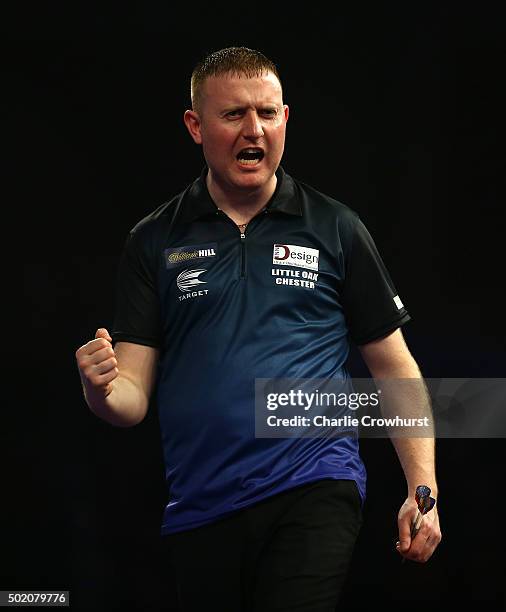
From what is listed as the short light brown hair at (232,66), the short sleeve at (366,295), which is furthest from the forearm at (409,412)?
the short light brown hair at (232,66)

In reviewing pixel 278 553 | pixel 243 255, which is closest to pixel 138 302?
pixel 243 255

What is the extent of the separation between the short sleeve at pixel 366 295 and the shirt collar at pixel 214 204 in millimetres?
169

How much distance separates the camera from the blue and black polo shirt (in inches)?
108

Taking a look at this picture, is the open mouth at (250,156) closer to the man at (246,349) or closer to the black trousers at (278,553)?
the man at (246,349)

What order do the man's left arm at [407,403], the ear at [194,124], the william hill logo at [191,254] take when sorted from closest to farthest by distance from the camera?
the man's left arm at [407,403] → the william hill logo at [191,254] → the ear at [194,124]

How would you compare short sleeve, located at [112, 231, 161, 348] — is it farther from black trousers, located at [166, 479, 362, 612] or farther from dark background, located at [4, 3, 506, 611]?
dark background, located at [4, 3, 506, 611]

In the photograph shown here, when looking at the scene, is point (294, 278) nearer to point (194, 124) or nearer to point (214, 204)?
point (214, 204)

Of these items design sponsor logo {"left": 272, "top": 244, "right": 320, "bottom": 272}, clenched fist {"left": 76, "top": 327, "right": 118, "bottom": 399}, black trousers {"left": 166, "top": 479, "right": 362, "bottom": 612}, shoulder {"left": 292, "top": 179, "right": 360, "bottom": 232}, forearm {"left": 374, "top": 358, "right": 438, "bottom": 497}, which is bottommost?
black trousers {"left": 166, "top": 479, "right": 362, "bottom": 612}

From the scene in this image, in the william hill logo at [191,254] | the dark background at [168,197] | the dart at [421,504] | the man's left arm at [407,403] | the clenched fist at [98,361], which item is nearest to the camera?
the clenched fist at [98,361]

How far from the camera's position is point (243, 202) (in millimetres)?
3021

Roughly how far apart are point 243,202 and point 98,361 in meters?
0.64

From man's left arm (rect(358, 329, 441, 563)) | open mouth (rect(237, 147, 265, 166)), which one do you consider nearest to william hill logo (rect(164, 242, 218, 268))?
open mouth (rect(237, 147, 265, 166))

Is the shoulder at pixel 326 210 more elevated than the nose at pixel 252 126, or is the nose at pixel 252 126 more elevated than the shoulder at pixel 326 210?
the nose at pixel 252 126

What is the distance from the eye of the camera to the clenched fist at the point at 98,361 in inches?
103
